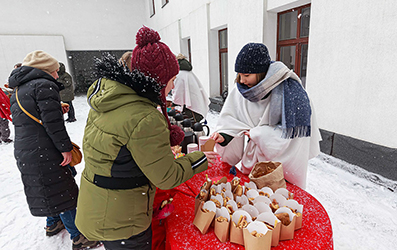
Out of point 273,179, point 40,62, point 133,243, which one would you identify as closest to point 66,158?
point 40,62

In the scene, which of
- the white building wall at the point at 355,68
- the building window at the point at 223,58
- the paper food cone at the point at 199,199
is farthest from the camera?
the building window at the point at 223,58

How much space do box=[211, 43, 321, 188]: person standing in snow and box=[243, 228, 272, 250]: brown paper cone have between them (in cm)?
79

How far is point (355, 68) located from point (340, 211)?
199 centimetres

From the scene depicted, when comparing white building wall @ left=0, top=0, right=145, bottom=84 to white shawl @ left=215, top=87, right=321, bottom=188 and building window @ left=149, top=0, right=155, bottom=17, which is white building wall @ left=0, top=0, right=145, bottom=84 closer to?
building window @ left=149, top=0, right=155, bottom=17

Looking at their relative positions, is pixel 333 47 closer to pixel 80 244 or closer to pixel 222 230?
pixel 222 230

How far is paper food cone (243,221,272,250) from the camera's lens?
92 cm

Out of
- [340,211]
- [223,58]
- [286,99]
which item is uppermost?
[223,58]

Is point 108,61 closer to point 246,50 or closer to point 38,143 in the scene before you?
point 246,50

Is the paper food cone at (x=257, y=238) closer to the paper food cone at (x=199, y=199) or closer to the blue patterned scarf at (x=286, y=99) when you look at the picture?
the paper food cone at (x=199, y=199)

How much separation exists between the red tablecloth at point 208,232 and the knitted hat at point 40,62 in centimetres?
147

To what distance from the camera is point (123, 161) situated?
3.27 ft

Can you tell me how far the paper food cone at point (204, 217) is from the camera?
1.07 m

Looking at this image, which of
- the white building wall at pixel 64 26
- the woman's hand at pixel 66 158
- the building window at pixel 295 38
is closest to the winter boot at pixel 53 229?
the woman's hand at pixel 66 158

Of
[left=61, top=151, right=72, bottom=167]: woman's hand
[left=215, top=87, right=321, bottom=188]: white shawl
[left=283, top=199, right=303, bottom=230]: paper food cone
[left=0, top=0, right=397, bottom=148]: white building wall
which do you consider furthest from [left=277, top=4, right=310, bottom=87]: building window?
[left=61, top=151, right=72, bottom=167]: woman's hand
